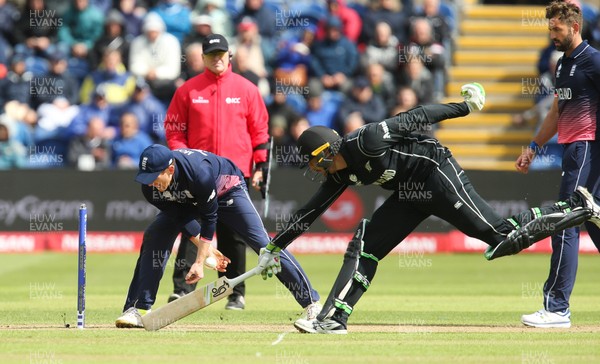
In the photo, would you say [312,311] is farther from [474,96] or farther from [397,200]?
[474,96]

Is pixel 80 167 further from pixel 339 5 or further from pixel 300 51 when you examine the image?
pixel 339 5

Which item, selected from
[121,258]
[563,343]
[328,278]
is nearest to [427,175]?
[563,343]

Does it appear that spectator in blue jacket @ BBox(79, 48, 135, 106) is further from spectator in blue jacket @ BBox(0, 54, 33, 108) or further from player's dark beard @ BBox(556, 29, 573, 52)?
player's dark beard @ BBox(556, 29, 573, 52)

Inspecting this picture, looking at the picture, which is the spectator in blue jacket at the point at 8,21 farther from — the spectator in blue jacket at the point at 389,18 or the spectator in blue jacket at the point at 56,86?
Result: the spectator in blue jacket at the point at 389,18

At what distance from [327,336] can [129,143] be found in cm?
1091

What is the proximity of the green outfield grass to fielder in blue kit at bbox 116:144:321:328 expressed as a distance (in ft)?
1.24

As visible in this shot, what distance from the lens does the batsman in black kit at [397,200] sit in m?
9.14

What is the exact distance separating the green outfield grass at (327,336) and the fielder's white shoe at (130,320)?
0.11 metres

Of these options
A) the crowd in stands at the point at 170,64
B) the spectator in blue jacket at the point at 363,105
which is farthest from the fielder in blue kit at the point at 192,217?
the spectator in blue jacket at the point at 363,105

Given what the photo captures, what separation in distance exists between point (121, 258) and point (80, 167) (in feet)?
9.44

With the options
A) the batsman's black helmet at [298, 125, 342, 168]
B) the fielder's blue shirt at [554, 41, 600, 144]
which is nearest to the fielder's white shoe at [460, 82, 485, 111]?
the batsman's black helmet at [298, 125, 342, 168]

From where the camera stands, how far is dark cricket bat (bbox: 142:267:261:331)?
9.66m

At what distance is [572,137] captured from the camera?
32.7 feet

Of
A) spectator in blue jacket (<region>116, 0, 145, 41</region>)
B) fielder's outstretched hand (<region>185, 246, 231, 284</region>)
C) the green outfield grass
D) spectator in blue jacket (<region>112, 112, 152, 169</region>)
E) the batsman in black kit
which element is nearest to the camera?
the green outfield grass
